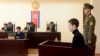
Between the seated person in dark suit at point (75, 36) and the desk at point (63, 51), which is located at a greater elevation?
the seated person in dark suit at point (75, 36)

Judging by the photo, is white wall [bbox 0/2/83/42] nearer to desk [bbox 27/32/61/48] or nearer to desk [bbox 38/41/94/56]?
desk [bbox 27/32/61/48]

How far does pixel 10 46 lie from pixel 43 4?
520 centimetres

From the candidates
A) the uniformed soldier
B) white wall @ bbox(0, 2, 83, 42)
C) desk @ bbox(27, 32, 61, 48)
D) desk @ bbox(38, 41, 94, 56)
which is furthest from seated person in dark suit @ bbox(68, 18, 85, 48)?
white wall @ bbox(0, 2, 83, 42)

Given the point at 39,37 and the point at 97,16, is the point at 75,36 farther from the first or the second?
the point at 39,37

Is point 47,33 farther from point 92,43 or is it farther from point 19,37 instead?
point 92,43

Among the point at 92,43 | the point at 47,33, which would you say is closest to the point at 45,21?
the point at 47,33

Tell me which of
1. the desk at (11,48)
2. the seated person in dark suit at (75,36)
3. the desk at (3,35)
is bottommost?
the desk at (11,48)

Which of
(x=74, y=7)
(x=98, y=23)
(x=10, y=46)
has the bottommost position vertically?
(x=10, y=46)

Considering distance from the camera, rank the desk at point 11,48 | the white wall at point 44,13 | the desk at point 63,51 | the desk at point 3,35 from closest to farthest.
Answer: the desk at point 63,51, the desk at point 11,48, the desk at point 3,35, the white wall at point 44,13

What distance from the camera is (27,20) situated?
1223 centimetres

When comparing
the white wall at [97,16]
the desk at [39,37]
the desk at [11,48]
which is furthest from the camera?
the desk at [39,37]

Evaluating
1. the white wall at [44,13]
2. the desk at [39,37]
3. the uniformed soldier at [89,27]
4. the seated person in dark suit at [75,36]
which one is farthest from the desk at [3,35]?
the seated person in dark suit at [75,36]

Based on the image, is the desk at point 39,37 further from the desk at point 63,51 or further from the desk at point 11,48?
the desk at point 63,51

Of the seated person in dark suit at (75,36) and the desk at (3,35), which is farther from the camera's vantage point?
the desk at (3,35)
